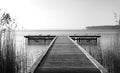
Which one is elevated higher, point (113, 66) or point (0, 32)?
point (0, 32)

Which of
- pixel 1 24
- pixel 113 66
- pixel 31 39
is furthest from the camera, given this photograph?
pixel 31 39

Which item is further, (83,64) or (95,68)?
(83,64)

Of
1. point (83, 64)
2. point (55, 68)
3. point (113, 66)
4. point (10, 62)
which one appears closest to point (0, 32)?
point (10, 62)

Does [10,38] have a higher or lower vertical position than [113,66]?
higher

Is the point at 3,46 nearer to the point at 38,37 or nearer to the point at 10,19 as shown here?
the point at 10,19

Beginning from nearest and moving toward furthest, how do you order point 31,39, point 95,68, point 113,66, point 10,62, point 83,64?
point 95,68 → point 83,64 → point 10,62 → point 113,66 → point 31,39

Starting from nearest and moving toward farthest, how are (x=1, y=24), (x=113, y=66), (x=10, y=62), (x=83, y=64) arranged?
(x=83, y=64), (x=10, y=62), (x=1, y=24), (x=113, y=66)

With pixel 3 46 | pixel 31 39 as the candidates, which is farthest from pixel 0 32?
pixel 31 39

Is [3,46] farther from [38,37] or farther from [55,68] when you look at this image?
[38,37]

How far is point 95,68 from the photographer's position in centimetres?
332

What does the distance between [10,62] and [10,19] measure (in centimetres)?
112

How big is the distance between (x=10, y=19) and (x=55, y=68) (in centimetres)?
187

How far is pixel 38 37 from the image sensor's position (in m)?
17.8

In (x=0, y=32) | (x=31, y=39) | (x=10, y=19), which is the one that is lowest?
(x=31, y=39)
